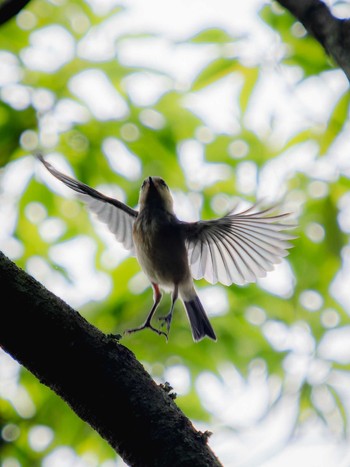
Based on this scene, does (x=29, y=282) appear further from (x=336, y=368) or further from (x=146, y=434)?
(x=336, y=368)

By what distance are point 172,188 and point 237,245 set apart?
2.37 ft

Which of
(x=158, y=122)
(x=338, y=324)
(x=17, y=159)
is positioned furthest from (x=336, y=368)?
(x=17, y=159)

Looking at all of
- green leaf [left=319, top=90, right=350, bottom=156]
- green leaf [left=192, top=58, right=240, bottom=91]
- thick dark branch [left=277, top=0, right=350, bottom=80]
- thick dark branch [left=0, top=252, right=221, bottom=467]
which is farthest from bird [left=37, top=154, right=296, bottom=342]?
thick dark branch [left=0, top=252, right=221, bottom=467]

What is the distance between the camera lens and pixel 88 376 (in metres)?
2.19

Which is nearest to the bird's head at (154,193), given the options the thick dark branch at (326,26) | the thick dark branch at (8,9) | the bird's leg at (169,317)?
the bird's leg at (169,317)

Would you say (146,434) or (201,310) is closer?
(146,434)

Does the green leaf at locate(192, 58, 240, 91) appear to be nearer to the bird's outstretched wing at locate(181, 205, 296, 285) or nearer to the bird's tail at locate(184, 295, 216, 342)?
the bird's outstretched wing at locate(181, 205, 296, 285)

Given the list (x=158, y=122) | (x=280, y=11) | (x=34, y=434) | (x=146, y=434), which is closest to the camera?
(x=146, y=434)

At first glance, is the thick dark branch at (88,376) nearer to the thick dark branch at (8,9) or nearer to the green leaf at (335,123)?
the thick dark branch at (8,9)

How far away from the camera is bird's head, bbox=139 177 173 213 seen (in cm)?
491

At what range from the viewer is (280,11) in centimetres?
457

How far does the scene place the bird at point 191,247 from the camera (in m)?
4.46

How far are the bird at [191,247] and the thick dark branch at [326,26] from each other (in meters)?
1.95

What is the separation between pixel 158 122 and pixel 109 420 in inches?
133
